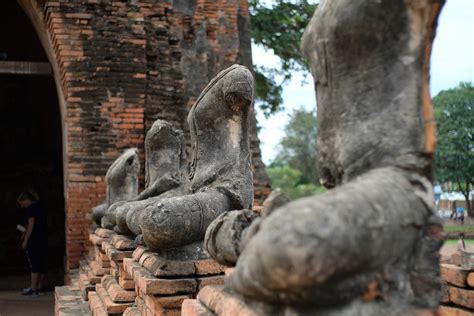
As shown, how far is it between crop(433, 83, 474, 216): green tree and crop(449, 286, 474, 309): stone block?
1021 mm

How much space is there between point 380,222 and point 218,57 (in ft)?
28.0

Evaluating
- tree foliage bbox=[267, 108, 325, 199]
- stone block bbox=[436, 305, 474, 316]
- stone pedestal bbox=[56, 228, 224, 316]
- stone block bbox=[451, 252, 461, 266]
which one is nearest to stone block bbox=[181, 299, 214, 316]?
stone pedestal bbox=[56, 228, 224, 316]

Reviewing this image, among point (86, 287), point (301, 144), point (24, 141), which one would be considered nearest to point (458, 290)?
point (86, 287)

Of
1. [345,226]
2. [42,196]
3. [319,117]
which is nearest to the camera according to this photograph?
[345,226]

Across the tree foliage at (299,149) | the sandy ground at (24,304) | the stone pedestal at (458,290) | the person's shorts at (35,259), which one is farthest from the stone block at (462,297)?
the tree foliage at (299,149)

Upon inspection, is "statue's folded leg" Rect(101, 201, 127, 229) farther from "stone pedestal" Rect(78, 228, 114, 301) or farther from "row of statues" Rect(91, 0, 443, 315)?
"row of statues" Rect(91, 0, 443, 315)

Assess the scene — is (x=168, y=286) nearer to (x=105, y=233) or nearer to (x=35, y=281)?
(x=105, y=233)

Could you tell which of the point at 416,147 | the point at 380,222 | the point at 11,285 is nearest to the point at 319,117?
the point at 416,147

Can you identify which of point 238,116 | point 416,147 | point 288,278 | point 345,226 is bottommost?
point 288,278

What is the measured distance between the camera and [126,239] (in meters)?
4.60

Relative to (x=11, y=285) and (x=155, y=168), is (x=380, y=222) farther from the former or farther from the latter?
(x=11, y=285)

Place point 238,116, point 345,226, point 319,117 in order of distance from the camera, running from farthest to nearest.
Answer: point 238,116 → point 319,117 → point 345,226

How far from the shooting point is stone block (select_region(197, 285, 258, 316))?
5.79 ft

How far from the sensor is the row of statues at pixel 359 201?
4.58ft
